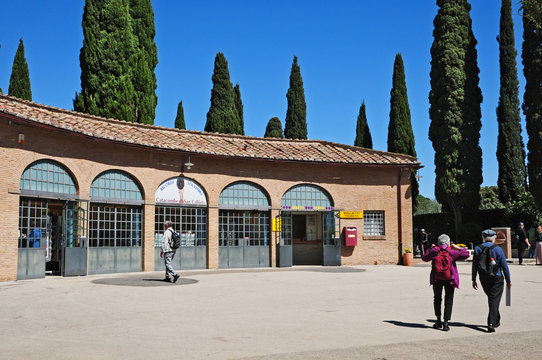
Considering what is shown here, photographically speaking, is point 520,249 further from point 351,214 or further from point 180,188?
point 180,188

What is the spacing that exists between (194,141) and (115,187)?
14.1 ft

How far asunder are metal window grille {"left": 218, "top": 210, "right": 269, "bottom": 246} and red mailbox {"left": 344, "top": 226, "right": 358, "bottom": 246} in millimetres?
3410

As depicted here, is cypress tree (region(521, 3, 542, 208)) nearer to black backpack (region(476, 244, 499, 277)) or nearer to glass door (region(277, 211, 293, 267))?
glass door (region(277, 211, 293, 267))

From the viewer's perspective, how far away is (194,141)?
22.9m

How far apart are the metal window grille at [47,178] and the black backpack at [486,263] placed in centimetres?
1291

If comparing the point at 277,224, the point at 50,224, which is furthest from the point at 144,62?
the point at 50,224

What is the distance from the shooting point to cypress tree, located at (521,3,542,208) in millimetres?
28984

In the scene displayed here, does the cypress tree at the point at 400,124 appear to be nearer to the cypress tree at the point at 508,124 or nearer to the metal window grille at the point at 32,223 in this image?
the cypress tree at the point at 508,124

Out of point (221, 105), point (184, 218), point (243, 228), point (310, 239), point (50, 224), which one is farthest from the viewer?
point (221, 105)

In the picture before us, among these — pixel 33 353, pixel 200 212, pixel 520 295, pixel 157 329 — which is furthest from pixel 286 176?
pixel 33 353

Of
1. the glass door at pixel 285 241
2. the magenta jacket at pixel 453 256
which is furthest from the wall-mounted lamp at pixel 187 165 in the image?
the magenta jacket at pixel 453 256

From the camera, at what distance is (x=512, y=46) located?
37.1 m

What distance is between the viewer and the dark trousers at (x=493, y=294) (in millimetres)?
8820

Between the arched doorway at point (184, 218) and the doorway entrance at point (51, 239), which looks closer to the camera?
the doorway entrance at point (51, 239)
